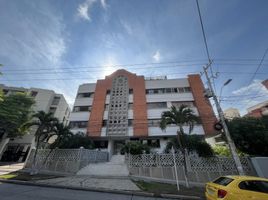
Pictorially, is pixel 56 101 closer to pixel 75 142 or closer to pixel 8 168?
pixel 75 142

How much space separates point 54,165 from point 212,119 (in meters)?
22.4

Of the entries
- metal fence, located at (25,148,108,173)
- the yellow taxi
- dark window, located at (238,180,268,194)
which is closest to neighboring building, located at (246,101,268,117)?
dark window, located at (238,180,268,194)

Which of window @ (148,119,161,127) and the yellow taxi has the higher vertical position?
window @ (148,119,161,127)

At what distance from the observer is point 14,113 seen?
2367 cm

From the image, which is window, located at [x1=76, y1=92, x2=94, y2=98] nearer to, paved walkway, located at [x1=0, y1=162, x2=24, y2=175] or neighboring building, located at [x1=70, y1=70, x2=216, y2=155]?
neighboring building, located at [x1=70, y1=70, x2=216, y2=155]

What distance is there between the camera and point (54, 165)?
48.3 ft

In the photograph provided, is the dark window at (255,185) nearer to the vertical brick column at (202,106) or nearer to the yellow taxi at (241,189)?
the yellow taxi at (241,189)

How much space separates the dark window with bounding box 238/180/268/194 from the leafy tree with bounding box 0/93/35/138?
28039 mm

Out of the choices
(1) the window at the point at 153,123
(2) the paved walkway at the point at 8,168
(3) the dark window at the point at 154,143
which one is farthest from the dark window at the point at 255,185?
(2) the paved walkway at the point at 8,168

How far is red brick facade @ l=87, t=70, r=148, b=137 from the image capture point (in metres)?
23.0

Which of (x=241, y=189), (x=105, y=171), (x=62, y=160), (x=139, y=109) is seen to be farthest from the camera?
(x=139, y=109)

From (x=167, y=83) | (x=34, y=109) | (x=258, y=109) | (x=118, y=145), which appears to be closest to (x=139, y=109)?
(x=118, y=145)

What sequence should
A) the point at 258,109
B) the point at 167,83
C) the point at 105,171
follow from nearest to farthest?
1. the point at 105,171
2. the point at 167,83
3. the point at 258,109

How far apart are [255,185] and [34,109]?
3548 centimetres
